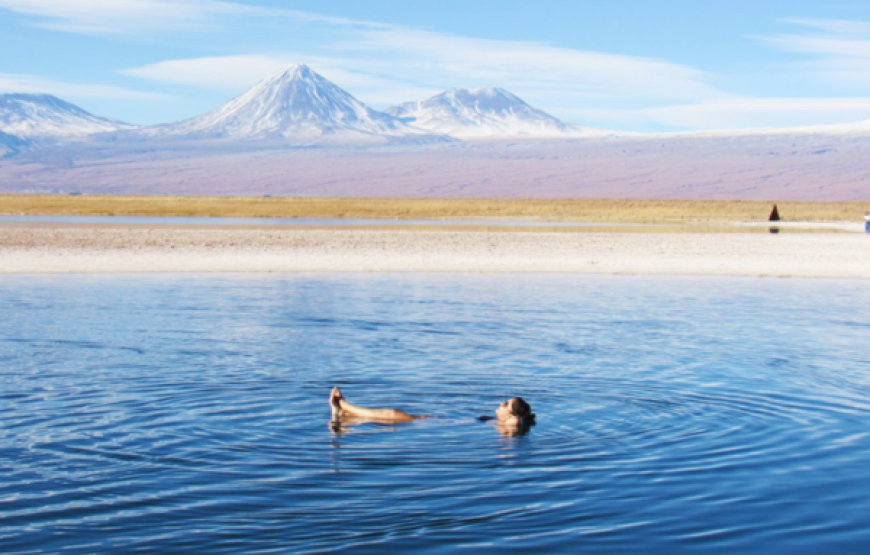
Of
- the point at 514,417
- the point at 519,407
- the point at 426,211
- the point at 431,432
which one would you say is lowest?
the point at 431,432

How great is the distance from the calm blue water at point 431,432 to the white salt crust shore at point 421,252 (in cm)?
1096

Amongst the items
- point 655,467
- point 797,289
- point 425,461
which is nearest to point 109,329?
point 425,461

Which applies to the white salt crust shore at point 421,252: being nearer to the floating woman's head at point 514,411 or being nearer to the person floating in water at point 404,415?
the person floating in water at point 404,415

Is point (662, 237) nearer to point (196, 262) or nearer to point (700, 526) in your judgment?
point (196, 262)

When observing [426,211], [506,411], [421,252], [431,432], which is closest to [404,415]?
[431,432]

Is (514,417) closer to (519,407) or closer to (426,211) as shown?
(519,407)

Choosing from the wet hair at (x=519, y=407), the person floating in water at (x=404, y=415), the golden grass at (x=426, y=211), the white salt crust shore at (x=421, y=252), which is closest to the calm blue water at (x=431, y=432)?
the person floating in water at (x=404, y=415)

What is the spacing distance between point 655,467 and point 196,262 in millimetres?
27043

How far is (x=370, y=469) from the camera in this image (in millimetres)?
10383

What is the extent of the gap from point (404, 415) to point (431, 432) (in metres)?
0.45

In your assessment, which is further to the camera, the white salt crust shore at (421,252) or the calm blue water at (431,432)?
the white salt crust shore at (421,252)

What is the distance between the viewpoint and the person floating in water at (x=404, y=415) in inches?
468

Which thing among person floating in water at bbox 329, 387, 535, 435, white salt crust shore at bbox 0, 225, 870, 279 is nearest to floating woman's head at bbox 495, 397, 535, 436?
person floating in water at bbox 329, 387, 535, 435

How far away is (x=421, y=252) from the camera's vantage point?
40969 millimetres
